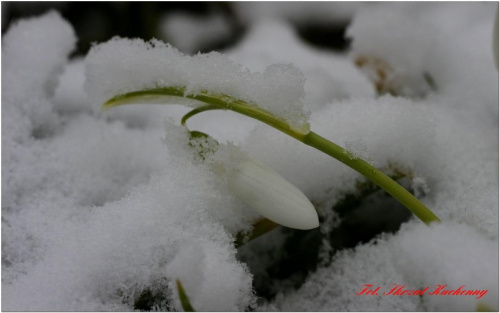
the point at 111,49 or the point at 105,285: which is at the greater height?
the point at 111,49

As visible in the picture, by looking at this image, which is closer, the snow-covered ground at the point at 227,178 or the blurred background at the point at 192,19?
the snow-covered ground at the point at 227,178

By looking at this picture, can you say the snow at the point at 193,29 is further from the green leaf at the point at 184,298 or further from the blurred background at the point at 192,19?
the green leaf at the point at 184,298

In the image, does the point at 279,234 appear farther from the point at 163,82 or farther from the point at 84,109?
the point at 84,109

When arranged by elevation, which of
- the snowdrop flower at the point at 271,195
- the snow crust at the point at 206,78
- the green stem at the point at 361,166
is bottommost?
the snowdrop flower at the point at 271,195

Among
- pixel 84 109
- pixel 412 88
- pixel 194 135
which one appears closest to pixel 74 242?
pixel 194 135

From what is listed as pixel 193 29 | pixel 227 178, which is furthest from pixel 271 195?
pixel 193 29

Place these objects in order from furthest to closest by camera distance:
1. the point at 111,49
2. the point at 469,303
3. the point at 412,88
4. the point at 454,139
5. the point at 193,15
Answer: the point at 193,15 < the point at 412,88 < the point at 454,139 < the point at 111,49 < the point at 469,303

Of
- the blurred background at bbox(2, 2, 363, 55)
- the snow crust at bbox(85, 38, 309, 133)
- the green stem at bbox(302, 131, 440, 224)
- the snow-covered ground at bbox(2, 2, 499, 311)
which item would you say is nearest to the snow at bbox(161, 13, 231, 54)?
the blurred background at bbox(2, 2, 363, 55)

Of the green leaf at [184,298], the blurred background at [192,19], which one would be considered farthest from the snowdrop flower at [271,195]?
the blurred background at [192,19]
